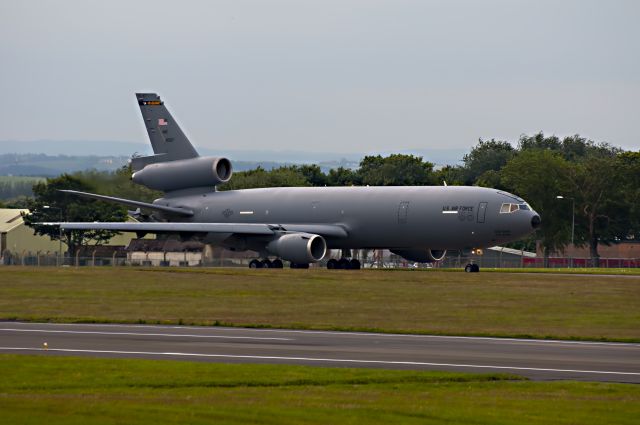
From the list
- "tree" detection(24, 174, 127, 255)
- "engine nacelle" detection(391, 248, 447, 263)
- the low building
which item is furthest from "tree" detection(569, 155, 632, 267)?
"engine nacelle" detection(391, 248, 447, 263)

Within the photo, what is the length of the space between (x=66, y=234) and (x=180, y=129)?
3054 cm

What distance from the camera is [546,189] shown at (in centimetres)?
11781

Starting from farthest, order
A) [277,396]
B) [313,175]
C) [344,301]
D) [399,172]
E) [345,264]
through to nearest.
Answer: [313,175] < [399,172] < [345,264] < [344,301] < [277,396]

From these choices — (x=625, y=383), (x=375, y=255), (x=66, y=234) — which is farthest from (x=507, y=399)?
(x=66, y=234)

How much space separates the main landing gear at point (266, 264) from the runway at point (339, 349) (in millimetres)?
38985

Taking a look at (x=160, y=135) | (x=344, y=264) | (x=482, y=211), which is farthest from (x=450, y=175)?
(x=482, y=211)

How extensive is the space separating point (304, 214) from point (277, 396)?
5336cm

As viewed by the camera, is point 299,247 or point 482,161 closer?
point 299,247

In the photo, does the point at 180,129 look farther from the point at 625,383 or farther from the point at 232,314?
the point at 625,383

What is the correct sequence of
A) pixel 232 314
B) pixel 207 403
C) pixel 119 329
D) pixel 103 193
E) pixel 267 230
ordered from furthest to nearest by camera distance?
pixel 103 193 → pixel 267 230 → pixel 232 314 → pixel 119 329 → pixel 207 403

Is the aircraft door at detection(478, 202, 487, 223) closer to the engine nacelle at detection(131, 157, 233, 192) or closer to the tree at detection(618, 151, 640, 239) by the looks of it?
the engine nacelle at detection(131, 157, 233, 192)

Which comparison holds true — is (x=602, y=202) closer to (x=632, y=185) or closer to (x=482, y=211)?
(x=632, y=185)

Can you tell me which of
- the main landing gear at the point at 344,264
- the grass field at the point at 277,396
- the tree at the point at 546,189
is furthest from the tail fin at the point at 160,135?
the grass field at the point at 277,396

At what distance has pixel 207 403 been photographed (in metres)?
17.3
